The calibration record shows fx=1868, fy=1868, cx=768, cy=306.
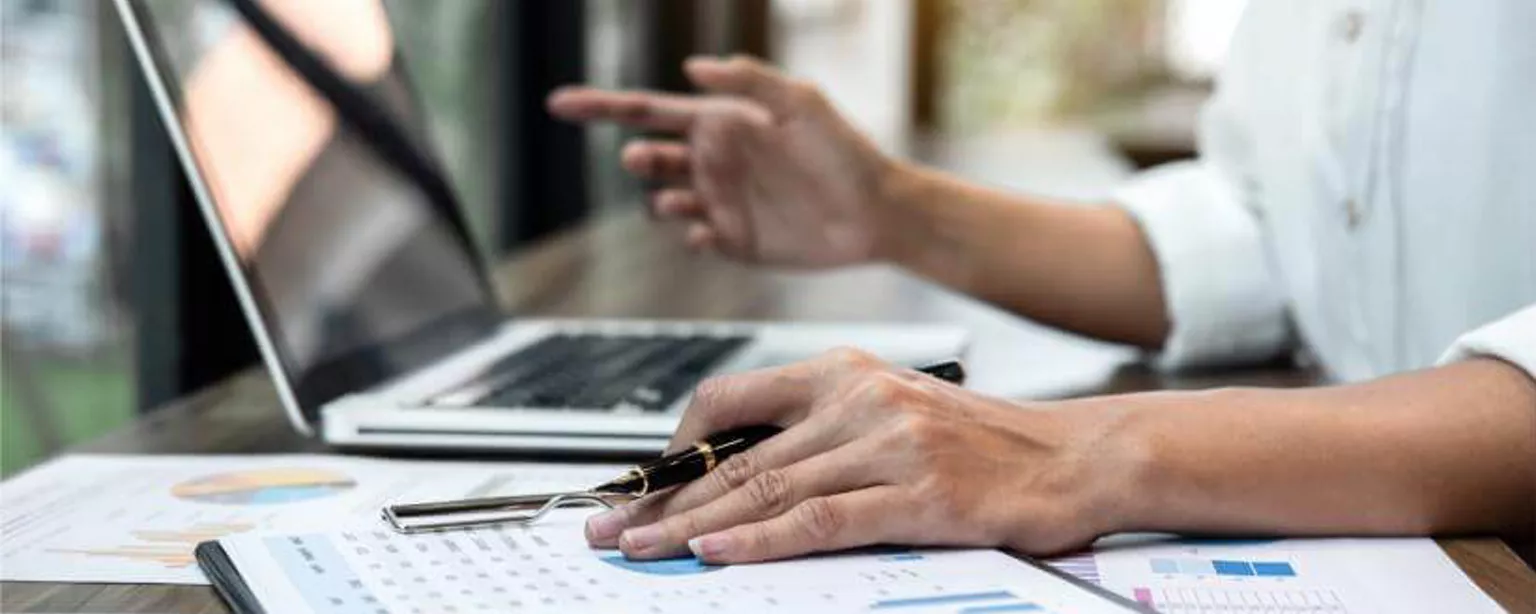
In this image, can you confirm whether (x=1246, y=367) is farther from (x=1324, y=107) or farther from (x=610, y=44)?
(x=610, y=44)

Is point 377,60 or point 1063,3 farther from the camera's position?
point 1063,3

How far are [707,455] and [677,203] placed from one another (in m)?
0.61

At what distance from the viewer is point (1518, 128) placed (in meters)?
0.98

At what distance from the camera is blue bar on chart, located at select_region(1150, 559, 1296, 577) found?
66 centimetres

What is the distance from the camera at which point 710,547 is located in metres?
0.64

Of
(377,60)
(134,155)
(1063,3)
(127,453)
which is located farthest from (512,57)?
(1063,3)

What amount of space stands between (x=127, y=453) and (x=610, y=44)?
2.61 m

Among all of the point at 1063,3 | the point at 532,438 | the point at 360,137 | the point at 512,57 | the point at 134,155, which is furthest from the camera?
the point at 1063,3

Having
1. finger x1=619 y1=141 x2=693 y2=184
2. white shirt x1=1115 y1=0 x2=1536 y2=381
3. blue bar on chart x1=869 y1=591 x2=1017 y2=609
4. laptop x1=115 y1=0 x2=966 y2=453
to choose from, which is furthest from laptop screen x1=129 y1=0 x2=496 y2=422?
white shirt x1=1115 y1=0 x2=1536 y2=381

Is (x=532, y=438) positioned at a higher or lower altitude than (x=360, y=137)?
lower

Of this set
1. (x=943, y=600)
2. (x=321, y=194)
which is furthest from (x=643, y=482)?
(x=321, y=194)

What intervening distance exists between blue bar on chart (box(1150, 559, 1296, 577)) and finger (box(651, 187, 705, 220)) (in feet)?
2.14

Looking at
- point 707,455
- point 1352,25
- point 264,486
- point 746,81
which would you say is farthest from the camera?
point 746,81

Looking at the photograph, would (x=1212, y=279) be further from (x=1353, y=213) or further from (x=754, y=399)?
(x=754, y=399)
